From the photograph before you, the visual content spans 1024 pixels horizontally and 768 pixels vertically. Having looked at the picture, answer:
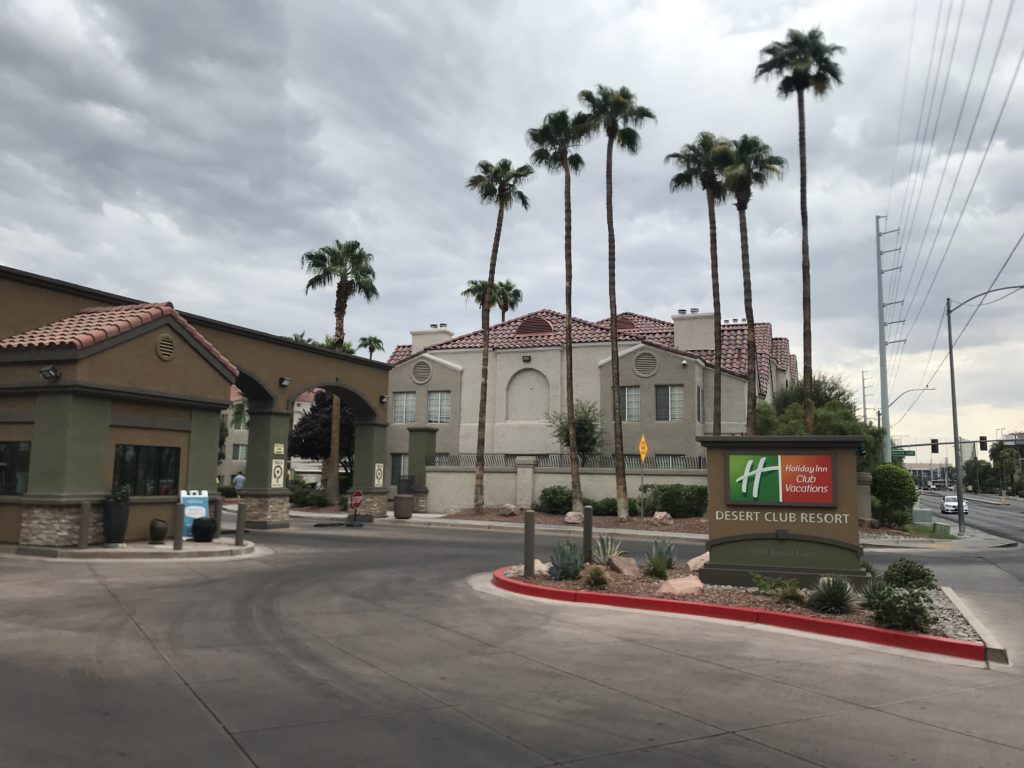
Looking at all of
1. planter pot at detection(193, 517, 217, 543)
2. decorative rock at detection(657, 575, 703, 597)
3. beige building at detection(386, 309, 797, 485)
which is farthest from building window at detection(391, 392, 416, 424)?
decorative rock at detection(657, 575, 703, 597)

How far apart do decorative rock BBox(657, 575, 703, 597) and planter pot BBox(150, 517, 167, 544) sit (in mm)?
12611

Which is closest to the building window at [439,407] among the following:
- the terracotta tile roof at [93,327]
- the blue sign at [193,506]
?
the terracotta tile roof at [93,327]

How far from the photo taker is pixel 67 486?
17219mm

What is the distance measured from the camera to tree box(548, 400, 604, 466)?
40.2 meters

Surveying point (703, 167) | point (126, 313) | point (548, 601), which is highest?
point (703, 167)

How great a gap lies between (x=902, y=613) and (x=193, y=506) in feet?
54.3

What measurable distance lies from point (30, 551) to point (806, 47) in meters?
31.6

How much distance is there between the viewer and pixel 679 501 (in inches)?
1334

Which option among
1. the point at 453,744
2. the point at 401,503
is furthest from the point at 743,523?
the point at 401,503

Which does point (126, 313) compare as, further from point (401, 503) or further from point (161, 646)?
point (401, 503)

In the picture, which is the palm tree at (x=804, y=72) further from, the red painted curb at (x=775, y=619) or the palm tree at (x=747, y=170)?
the red painted curb at (x=775, y=619)

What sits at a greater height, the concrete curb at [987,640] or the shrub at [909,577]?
the shrub at [909,577]

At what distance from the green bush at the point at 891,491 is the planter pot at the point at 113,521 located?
27.6 metres

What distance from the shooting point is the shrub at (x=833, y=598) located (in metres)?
10.9
